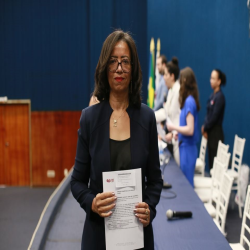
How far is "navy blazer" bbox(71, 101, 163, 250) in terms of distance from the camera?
3.83ft

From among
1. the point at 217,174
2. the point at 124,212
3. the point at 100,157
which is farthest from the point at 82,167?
the point at 217,174

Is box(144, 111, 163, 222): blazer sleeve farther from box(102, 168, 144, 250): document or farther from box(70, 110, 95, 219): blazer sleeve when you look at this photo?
box(70, 110, 95, 219): blazer sleeve

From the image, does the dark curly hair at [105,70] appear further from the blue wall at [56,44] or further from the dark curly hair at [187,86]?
the blue wall at [56,44]

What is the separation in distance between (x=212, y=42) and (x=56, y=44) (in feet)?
9.57

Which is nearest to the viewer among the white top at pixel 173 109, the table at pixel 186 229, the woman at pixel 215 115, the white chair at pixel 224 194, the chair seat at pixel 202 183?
the table at pixel 186 229

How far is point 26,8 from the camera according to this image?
22.1ft

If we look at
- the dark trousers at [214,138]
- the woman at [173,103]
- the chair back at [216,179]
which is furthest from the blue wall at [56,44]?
the chair back at [216,179]

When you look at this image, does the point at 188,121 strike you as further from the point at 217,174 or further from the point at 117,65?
the point at 117,65

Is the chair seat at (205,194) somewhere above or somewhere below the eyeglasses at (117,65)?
below

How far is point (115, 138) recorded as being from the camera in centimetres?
119

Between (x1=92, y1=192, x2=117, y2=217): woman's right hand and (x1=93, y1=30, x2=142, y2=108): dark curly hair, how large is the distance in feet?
1.07

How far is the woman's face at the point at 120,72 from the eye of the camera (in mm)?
1152

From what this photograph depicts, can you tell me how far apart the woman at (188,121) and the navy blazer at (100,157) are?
199 cm

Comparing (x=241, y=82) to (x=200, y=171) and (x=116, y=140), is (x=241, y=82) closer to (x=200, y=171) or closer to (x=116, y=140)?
(x=200, y=171)
